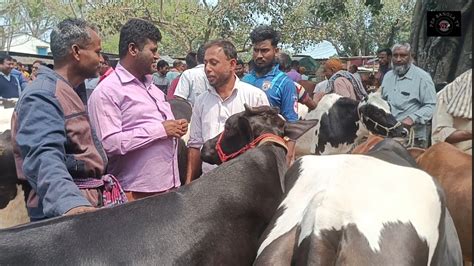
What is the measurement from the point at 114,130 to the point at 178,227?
1.17m

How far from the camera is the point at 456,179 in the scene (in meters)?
4.71

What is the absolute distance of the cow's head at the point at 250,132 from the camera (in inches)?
153

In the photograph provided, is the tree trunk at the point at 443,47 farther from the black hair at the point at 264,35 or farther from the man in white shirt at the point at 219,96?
the man in white shirt at the point at 219,96

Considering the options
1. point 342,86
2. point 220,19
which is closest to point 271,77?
point 342,86

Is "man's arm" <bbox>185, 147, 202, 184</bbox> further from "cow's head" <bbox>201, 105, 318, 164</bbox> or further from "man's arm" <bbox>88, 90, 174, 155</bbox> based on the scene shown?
"man's arm" <bbox>88, 90, 174, 155</bbox>

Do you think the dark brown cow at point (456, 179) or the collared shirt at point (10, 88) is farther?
the collared shirt at point (10, 88)

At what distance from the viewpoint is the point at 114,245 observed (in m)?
2.67

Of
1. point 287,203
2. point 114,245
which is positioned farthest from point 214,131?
point 114,245

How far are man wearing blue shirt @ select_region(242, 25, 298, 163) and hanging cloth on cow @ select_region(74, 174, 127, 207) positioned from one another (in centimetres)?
200

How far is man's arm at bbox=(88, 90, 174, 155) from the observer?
12.6 ft

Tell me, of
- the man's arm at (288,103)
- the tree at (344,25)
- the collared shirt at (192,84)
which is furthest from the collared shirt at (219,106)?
the tree at (344,25)

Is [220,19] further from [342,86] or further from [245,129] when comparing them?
[245,129]

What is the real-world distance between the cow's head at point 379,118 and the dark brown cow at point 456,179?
5.49 ft

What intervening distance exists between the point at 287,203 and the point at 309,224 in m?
0.42
